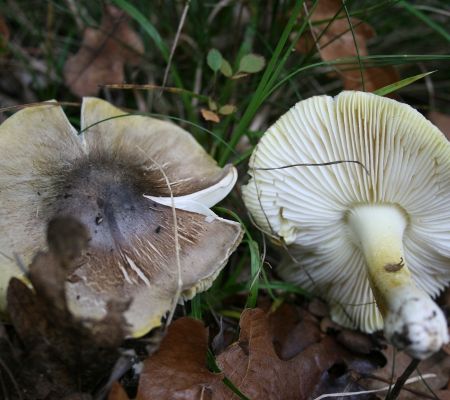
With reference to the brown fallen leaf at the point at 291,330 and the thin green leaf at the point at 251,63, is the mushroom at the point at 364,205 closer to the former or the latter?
the brown fallen leaf at the point at 291,330

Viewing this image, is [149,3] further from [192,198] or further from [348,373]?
[348,373]

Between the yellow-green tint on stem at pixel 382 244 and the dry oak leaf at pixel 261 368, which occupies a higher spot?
the yellow-green tint on stem at pixel 382 244

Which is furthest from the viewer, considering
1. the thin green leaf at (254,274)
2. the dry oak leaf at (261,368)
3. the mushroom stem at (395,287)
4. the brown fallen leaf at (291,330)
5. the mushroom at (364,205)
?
the brown fallen leaf at (291,330)

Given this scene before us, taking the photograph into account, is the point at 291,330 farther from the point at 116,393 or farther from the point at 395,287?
the point at 116,393

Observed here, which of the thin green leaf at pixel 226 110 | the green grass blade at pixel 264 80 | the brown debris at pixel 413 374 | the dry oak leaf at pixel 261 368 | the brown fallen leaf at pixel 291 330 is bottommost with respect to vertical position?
the brown debris at pixel 413 374

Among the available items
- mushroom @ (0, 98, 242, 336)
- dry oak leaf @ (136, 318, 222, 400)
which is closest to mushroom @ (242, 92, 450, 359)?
mushroom @ (0, 98, 242, 336)

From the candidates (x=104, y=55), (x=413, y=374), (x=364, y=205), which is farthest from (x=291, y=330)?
(x=104, y=55)

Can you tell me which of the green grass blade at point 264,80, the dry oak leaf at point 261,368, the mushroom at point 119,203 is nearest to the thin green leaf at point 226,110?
the green grass blade at point 264,80
